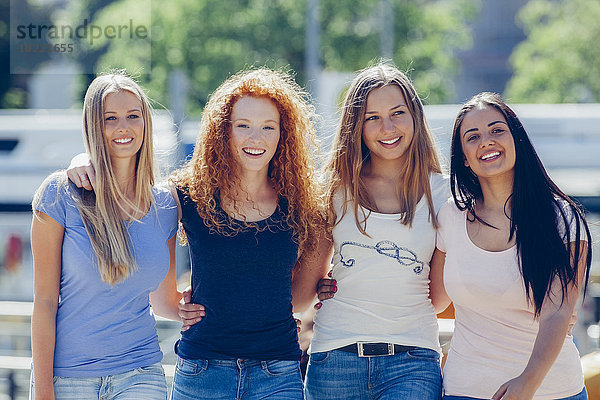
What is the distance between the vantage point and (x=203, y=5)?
1930 cm

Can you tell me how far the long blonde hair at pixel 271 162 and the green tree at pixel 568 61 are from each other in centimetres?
2183

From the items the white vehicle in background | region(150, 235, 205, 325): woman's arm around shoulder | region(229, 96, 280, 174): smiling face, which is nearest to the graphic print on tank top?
region(229, 96, 280, 174): smiling face

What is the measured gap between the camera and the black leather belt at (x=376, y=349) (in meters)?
3.02

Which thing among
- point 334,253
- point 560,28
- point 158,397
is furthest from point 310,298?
point 560,28

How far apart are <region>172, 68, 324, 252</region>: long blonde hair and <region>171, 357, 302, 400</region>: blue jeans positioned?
20.9 inches

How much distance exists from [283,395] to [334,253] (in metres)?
0.64

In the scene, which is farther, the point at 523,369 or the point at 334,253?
the point at 334,253

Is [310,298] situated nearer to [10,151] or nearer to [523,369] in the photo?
[523,369]

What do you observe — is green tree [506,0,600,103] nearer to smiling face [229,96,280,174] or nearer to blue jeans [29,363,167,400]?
smiling face [229,96,280,174]

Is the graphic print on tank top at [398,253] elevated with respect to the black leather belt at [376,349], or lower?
elevated

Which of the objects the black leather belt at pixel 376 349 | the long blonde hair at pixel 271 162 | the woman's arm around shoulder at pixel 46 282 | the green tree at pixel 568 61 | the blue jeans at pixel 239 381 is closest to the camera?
the woman's arm around shoulder at pixel 46 282

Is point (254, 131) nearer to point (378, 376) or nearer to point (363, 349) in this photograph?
point (363, 349)

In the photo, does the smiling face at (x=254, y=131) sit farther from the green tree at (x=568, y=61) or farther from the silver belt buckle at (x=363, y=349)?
the green tree at (x=568, y=61)

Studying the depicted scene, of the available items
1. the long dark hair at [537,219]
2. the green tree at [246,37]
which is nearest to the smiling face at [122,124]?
the long dark hair at [537,219]
